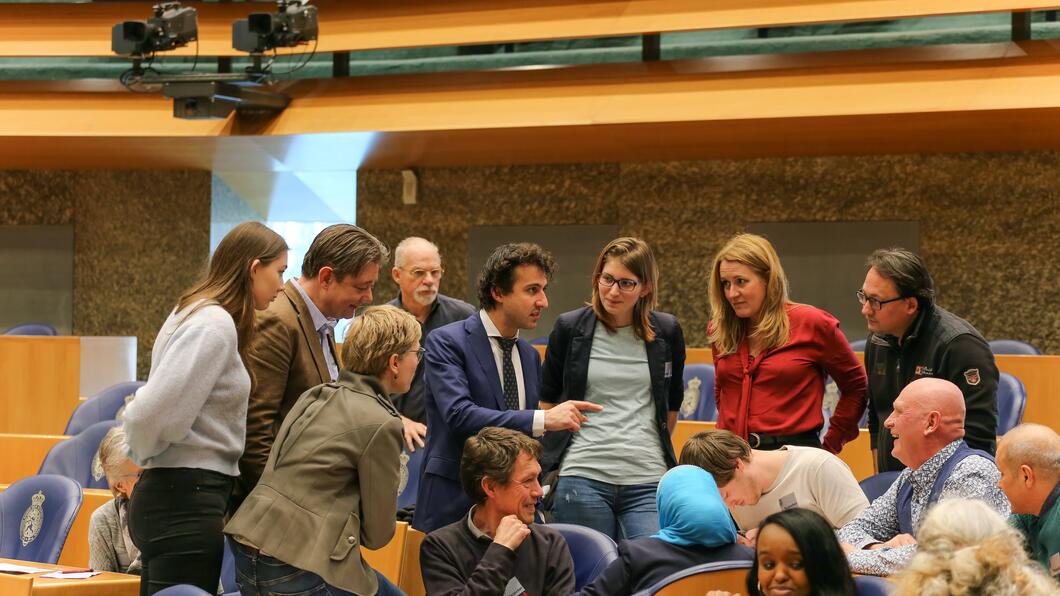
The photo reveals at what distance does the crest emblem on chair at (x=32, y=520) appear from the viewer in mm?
3945

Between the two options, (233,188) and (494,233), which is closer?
(494,233)

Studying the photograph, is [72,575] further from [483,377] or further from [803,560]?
[803,560]

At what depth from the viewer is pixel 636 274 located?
349 cm

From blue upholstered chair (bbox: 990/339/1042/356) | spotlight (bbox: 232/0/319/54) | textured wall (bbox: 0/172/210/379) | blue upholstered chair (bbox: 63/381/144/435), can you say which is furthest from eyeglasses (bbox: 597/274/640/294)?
textured wall (bbox: 0/172/210/379)

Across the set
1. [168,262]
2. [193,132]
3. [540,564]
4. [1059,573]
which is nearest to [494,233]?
[193,132]

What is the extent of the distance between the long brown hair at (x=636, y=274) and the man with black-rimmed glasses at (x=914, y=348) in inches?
25.7

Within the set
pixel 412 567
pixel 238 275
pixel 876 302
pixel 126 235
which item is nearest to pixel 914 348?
pixel 876 302

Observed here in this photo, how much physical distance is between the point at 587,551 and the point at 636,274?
88cm

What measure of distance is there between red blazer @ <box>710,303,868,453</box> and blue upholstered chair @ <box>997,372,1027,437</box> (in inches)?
69.4

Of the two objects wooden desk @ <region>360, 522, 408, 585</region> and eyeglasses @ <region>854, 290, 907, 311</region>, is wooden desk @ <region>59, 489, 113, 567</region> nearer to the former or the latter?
wooden desk @ <region>360, 522, 408, 585</region>

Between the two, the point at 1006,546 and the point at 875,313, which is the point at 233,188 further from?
the point at 1006,546

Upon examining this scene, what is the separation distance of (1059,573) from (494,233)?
672 cm

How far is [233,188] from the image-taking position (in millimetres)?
10031

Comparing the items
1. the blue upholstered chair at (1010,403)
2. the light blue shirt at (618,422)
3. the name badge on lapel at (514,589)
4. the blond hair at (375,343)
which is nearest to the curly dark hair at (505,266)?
the light blue shirt at (618,422)
